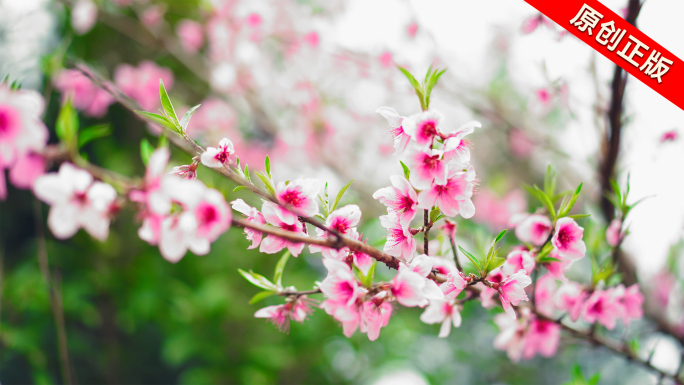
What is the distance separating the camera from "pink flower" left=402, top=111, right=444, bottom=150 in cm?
54

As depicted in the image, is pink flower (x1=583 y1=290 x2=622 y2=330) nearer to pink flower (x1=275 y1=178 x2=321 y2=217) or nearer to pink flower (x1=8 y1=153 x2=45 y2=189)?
pink flower (x1=275 y1=178 x2=321 y2=217)

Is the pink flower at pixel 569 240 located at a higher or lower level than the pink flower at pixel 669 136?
lower

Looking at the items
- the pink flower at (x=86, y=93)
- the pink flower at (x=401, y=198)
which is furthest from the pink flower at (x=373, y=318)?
the pink flower at (x=86, y=93)

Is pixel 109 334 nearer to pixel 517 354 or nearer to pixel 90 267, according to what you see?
pixel 90 267

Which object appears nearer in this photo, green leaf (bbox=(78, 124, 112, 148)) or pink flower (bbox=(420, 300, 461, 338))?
green leaf (bbox=(78, 124, 112, 148))

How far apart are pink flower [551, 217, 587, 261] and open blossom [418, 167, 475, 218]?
190 millimetres

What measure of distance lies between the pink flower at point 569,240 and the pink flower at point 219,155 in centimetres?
57

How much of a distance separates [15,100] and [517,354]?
1102 mm

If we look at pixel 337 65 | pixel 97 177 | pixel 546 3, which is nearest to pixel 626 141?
pixel 546 3

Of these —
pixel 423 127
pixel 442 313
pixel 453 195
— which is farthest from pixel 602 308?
pixel 423 127

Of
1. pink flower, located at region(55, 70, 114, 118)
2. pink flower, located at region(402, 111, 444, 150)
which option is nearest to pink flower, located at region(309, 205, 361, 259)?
pink flower, located at region(402, 111, 444, 150)

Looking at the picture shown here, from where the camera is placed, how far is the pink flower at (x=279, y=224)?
1.77ft

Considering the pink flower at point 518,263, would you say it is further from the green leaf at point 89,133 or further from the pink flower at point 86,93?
the pink flower at point 86,93

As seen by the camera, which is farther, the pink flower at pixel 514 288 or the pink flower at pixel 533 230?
the pink flower at pixel 533 230
